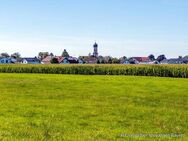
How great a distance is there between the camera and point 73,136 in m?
14.7

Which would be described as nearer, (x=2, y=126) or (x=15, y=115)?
(x=2, y=126)

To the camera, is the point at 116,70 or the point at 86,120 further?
the point at 116,70

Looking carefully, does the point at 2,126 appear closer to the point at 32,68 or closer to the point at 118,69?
the point at 118,69

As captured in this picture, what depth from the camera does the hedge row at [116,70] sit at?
289 ft

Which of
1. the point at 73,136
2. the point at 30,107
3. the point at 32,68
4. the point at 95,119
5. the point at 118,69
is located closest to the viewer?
the point at 73,136

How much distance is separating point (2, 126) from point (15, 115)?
3378 mm

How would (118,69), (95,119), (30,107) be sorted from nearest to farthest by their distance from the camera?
(95,119) → (30,107) → (118,69)

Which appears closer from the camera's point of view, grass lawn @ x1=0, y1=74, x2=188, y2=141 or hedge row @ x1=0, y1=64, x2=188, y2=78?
grass lawn @ x1=0, y1=74, x2=188, y2=141

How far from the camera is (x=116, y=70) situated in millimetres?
95750

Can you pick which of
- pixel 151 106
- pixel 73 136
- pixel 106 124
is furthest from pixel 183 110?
pixel 73 136

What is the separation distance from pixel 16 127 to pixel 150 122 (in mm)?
6000

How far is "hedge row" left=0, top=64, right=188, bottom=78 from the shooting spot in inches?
3462

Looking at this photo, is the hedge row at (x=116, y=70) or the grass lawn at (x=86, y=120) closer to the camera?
the grass lawn at (x=86, y=120)

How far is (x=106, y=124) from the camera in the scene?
694 inches
